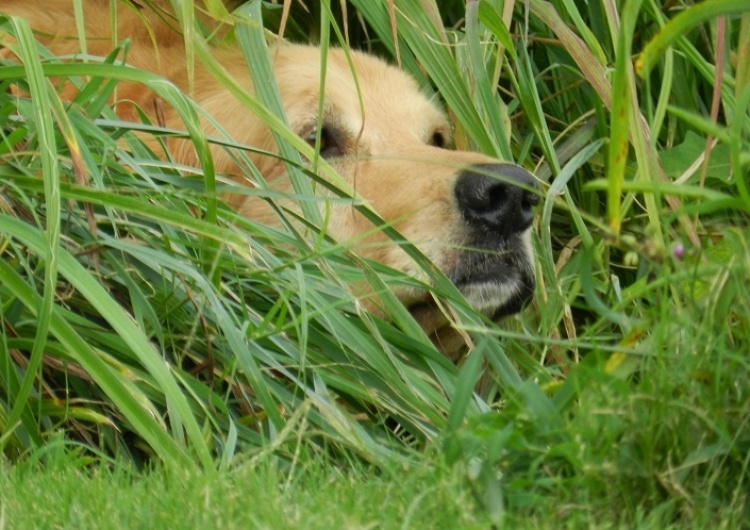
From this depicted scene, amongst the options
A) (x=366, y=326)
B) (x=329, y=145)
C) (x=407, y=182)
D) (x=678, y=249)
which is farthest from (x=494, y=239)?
(x=678, y=249)

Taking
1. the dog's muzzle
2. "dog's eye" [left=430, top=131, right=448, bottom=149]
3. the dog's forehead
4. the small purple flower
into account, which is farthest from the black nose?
the small purple flower

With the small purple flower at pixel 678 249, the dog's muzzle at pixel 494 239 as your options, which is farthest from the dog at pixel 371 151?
the small purple flower at pixel 678 249

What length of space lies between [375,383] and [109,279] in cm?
66

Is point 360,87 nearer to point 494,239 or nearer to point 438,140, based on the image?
point 438,140

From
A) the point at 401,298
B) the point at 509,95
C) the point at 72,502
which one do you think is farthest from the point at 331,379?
the point at 509,95

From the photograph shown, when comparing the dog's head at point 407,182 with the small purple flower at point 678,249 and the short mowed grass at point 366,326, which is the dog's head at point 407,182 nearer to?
the short mowed grass at point 366,326

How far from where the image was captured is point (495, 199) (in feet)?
10.3

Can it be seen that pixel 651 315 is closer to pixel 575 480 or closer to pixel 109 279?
pixel 575 480

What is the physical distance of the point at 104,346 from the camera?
2816 mm

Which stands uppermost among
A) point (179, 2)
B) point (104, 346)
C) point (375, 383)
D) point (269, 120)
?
point (179, 2)

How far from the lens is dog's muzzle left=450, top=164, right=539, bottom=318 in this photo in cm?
312

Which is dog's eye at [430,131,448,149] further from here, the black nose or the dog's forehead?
the black nose

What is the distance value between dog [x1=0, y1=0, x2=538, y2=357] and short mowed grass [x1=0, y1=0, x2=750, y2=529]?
0.09m

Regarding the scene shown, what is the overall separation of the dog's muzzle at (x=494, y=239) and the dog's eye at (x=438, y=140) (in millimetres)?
708
